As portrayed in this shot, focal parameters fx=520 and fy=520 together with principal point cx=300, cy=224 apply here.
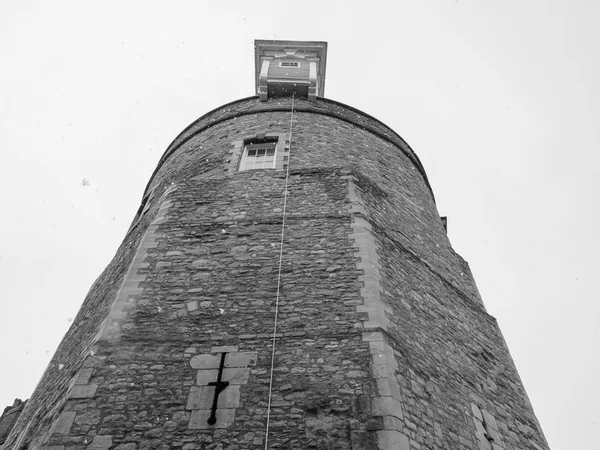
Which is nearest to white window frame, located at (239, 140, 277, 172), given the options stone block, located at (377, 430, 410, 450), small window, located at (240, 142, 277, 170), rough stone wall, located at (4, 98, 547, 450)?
small window, located at (240, 142, 277, 170)

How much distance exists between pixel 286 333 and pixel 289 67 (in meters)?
9.08

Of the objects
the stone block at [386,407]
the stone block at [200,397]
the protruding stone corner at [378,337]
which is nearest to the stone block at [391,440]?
the protruding stone corner at [378,337]

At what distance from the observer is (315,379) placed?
18.3 feet

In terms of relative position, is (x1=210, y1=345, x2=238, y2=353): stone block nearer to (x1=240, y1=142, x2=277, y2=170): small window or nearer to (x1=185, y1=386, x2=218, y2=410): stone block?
(x1=185, y1=386, x2=218, y2=410): stone block

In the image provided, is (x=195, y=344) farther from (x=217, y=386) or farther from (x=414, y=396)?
(x=414, y=396)

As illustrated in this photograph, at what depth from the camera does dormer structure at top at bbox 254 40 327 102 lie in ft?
39.4

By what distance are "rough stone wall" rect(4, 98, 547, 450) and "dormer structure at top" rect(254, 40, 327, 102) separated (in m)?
2.47

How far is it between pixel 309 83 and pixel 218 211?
4.94 m

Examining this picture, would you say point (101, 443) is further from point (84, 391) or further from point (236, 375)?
point (236, 375)

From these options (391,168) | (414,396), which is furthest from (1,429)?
(391,168)

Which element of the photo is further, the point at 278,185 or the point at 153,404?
the point at 278,185

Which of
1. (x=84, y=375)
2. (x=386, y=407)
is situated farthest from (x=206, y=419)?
(x=386, y=407)

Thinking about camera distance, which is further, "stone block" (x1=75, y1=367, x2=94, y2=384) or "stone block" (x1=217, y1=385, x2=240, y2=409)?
"stone block" (x1=75, y1=367, x2=94, y2=384)

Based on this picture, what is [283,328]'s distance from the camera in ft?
20.3
